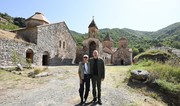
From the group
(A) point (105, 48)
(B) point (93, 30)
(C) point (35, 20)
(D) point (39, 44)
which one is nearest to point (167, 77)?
(D) point (39, 44)

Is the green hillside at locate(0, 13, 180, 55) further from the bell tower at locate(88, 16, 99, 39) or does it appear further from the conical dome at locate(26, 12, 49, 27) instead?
the bell tower at locate(88, 16, 99, 39)

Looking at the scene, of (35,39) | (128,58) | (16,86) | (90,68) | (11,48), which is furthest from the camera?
(128,58)

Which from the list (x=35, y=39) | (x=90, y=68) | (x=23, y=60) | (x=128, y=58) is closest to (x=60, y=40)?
(x=35, y=39)

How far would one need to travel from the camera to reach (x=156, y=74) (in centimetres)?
1086

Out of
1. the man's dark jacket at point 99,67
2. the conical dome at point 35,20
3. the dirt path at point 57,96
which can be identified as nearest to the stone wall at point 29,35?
the conical dome at point 35,20

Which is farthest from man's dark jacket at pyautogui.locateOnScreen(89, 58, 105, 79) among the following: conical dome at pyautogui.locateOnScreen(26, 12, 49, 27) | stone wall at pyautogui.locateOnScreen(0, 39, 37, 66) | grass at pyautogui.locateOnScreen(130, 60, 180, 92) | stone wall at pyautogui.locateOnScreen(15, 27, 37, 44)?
conical dome at pyautogui.locateOnScreen(26, 12, 49, 27)

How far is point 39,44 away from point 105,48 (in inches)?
913

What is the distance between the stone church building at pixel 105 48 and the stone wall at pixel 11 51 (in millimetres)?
12832

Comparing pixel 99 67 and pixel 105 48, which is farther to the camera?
pixel 105 48

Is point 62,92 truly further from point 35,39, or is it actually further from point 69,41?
point 69,41

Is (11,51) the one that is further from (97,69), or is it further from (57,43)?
(97,69)

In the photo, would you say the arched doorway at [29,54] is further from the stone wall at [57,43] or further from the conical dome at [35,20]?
the conical dome at [35,20]

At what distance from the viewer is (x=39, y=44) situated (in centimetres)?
2303

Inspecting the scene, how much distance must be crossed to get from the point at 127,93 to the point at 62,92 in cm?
325
